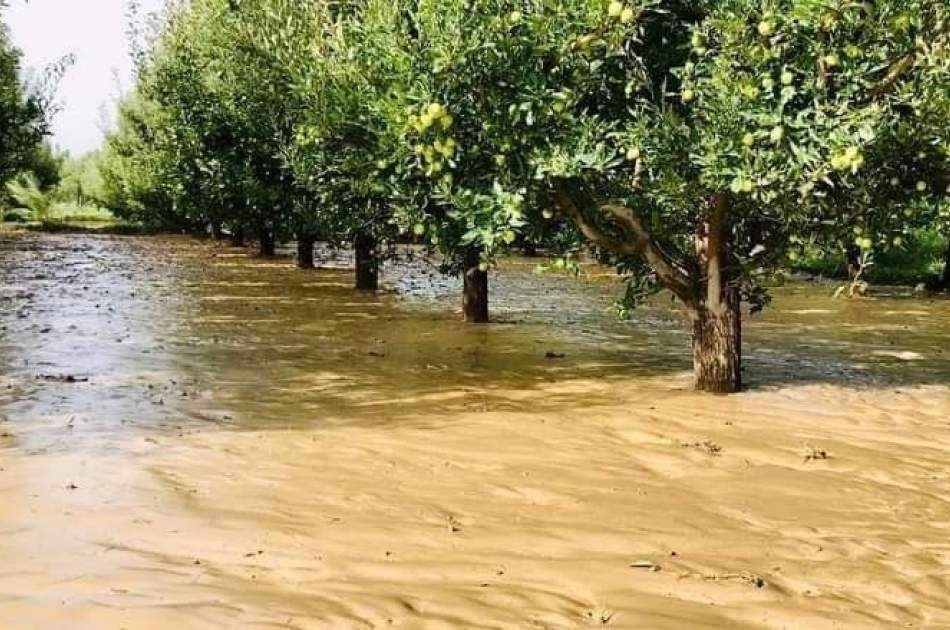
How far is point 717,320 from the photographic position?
34.9 ft

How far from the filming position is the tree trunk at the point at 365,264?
20328mm

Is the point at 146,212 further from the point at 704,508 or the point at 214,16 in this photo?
the point at 704,508

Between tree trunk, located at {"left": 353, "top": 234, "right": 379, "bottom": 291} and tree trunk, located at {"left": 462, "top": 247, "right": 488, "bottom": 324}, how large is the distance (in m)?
4.07

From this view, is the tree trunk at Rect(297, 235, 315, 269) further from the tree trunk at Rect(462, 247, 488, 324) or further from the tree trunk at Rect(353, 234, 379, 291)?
the tree trunk at Rect(462, 247, 488, 324)

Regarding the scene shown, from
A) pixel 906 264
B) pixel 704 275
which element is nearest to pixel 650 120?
pixel 704 275

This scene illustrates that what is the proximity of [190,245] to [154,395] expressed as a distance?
96.5 feet

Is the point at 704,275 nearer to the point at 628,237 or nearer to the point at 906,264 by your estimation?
the point at 628,237

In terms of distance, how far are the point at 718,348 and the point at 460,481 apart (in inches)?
176

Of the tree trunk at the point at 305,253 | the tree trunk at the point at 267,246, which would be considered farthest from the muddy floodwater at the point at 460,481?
the tree trunk at the point at 267,246

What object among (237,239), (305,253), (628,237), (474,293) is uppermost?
(628,237)

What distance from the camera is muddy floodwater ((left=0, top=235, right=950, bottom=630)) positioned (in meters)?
4.97

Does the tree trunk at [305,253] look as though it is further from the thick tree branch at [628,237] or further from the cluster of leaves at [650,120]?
the thick tree branch at [628,237]

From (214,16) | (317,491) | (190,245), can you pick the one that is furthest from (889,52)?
(190,245)

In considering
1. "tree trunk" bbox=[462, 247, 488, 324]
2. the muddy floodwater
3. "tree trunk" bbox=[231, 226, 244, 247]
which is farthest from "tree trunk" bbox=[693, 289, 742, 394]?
"tree trunk" bbox=[231, 226, 244, 247]
